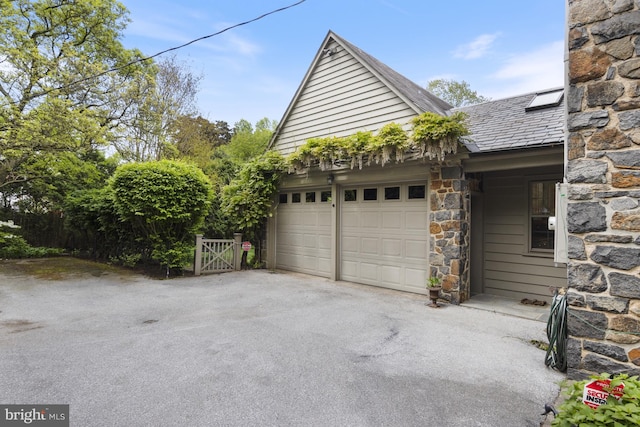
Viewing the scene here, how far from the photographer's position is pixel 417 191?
6.29 meters

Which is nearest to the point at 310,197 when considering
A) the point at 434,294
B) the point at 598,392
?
the point at 434,294

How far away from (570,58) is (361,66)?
16.3 ft

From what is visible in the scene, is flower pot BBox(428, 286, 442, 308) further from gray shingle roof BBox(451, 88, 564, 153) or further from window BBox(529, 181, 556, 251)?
gray shingle roof BBox(451, 88, 564, 153)

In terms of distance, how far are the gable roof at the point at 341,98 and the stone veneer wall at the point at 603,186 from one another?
351 cm

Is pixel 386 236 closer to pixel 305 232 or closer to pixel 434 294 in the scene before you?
pixel 434 294

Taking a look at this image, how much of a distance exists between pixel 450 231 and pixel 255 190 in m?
4.98

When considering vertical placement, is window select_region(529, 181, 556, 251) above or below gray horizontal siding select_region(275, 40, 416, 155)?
below

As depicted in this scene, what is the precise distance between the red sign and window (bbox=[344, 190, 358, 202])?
5709 millimetres

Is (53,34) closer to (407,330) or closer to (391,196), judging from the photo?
(391,196)

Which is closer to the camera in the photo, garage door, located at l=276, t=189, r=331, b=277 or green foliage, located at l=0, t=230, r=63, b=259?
garage door, located at l=276, t=189, r=331, b=277

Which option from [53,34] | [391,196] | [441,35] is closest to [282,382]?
[391,196]

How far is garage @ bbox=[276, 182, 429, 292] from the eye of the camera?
627 centimetres

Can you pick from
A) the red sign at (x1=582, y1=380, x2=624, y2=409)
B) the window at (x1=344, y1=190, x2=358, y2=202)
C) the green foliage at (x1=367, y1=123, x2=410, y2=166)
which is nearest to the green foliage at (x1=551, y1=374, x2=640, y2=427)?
the red sign at (x1=582, y1=380, x2=624, y2=409)

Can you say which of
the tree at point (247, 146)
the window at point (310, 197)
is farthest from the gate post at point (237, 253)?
the tree at point (247, 146)
